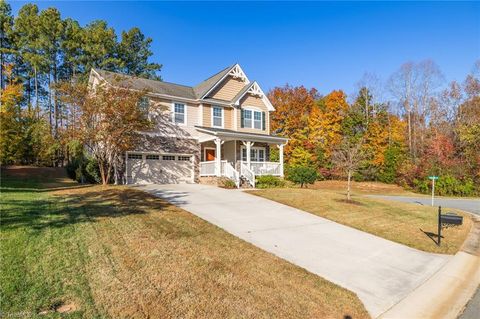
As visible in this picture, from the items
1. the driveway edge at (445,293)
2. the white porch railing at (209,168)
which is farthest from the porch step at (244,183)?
the driveway edge at (445,293)

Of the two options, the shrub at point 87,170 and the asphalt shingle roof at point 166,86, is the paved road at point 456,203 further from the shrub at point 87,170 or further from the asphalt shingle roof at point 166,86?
the shrub at point 87,170

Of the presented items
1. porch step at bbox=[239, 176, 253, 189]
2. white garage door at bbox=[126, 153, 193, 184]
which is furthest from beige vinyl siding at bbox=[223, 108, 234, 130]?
porch step at bbox=[239, 176, 253, 189]

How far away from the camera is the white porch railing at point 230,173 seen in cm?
1717

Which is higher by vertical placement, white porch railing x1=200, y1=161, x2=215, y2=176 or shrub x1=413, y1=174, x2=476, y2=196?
white porch railing x1=200, y1=161, x2=215, y2=176

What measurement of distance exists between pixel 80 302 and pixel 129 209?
17.7 feet

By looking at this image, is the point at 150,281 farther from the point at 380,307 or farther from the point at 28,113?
the point at 28,113

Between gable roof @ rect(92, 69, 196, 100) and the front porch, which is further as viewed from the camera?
the front porch

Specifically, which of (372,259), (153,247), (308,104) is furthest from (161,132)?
(308,104)

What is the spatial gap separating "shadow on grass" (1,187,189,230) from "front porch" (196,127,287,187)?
24.3 ft

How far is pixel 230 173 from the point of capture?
1778 centimetres

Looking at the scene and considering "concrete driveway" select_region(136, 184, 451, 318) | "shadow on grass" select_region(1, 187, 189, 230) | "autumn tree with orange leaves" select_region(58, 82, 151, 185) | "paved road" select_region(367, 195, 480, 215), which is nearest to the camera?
"concrete driveway" select_region(136, 184, 451, 318)

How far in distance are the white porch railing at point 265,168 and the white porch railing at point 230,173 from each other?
1.58 meters

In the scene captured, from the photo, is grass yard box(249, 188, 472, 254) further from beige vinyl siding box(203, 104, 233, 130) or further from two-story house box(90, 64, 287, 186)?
beige vinyl siding box(203, 104, 233, 130)

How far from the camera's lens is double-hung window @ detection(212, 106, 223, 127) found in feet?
67.3
